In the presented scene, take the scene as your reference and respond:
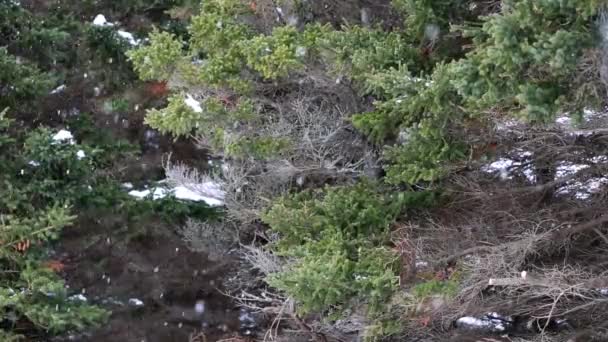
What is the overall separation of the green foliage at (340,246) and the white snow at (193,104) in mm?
1070

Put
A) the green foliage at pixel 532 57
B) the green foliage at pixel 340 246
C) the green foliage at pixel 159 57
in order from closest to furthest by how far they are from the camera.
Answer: the green foliage at pixel 532 57 < the green foliage at pixel 340 246 < the green foliage at pixel 159 57

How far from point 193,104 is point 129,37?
144 inches

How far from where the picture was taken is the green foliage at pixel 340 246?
205 inches

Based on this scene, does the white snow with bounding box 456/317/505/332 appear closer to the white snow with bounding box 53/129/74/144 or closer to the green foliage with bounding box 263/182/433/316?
the green foliage with bounding box 263/182/433/316

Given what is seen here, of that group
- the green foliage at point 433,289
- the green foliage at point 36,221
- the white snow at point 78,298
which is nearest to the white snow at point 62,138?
the green foliage at point 36,221

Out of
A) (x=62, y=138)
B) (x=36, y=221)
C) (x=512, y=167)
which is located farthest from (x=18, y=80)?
A: (x=512, y=167)

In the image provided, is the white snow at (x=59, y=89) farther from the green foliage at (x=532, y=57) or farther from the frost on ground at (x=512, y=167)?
the green foliage at (x=532, y=57)

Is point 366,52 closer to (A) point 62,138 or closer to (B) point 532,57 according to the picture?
(B) point 532,57

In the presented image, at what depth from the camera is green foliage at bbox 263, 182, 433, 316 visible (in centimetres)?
520

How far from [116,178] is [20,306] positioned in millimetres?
3247

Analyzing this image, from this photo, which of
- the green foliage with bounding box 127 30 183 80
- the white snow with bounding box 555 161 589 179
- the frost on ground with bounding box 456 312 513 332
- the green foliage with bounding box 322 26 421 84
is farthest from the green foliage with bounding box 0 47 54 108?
the white snow with bounding box 555 161 589 179

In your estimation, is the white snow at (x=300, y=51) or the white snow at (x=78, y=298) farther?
the white snow at (x=78, y=298)

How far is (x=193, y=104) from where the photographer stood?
21.1 ft

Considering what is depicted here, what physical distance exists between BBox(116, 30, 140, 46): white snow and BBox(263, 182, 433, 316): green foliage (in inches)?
162
